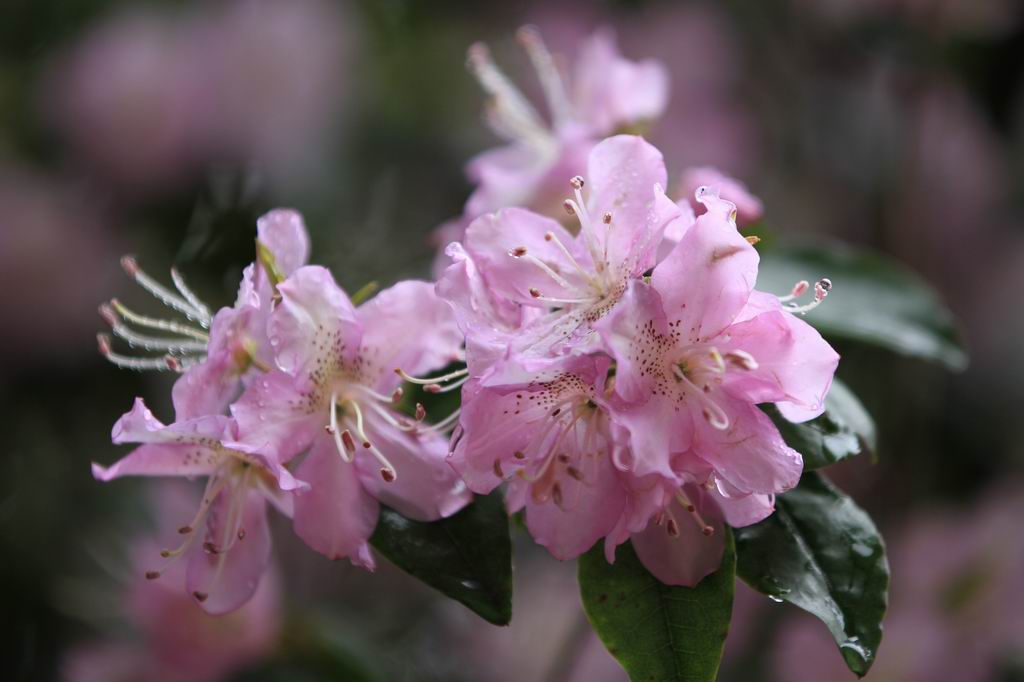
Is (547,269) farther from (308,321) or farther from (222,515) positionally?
(222,515)

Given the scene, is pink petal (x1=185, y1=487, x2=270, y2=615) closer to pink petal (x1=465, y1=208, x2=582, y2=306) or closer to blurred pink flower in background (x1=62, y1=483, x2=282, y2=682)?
pink petal (x1=465, y1=208, x2=582, y2=306)

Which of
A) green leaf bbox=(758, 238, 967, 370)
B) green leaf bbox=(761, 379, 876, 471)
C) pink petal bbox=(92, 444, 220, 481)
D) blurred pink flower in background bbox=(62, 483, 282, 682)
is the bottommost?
blurred pink flower in background bbox=(62, 483, 282, 682)

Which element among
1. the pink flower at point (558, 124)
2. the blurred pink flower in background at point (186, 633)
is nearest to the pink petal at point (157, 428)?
the pink flower at point (558, 124)

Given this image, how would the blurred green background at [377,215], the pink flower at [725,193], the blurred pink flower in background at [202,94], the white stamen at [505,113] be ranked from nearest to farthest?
the pink flower at [725,193]
the white stamen at [505,113]
the blurred green background at [377,215]
the blurred pink flower in background at [202,94]

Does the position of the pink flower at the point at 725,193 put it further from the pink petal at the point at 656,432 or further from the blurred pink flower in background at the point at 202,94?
the blurred pink flower in background at the point at 202,94

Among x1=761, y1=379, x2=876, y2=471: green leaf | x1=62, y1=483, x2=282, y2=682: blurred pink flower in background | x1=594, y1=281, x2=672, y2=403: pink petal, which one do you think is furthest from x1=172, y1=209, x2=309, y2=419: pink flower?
x1=62, y1=483, x2=282, y2=682: blurred pink flower in background

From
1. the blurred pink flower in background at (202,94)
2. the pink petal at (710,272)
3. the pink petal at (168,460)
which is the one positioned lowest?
the blurred pink flower in background at (202,94)

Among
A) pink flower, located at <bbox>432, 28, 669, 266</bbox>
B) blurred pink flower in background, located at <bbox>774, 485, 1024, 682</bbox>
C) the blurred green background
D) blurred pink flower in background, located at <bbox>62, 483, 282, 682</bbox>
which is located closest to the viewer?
pink flower, located at <bbox>432, 28, 669, 266</bbox>

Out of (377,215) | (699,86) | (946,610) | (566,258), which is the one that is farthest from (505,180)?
(699,86)
